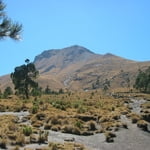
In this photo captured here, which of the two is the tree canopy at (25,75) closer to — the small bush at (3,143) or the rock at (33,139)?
the rock at (33,139)

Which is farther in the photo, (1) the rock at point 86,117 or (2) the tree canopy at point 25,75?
(2) the tree canopy at point 25,75

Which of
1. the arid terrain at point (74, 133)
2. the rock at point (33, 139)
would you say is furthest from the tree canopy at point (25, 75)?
the rock at point (33, 139)

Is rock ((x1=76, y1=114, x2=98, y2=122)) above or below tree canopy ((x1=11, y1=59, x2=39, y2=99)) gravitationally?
below

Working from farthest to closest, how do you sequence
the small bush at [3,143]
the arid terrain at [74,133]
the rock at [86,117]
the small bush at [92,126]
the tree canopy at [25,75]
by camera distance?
the tree canopy at [25,75], the rock at [86,117], the small bush at [92,126], the arid terrain at [74,133], the small bush at [3,143]

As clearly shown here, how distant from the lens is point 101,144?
27.8m

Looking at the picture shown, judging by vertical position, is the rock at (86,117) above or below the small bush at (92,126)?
above

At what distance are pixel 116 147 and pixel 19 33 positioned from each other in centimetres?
1221

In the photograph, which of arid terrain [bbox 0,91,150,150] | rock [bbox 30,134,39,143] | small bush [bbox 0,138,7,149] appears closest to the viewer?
small bush [bbox 0,138,7,149]

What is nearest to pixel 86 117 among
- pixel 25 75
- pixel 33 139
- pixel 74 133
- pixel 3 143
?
pixel 74 133

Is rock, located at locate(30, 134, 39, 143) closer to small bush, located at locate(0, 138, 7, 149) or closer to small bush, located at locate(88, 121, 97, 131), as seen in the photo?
small bush, located at locate(0, 138, 7, 149)

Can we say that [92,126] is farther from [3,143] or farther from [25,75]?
[25,75]

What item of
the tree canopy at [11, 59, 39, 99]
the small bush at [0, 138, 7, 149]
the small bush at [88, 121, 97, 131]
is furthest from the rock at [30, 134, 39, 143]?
the tree canopy at [11, 59, 39, 99]

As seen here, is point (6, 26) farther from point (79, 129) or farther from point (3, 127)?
point (79, 129)

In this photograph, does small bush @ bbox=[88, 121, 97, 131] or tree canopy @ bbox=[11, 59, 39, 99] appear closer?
small bush @ bbox=[88, 121, 97, 131]
